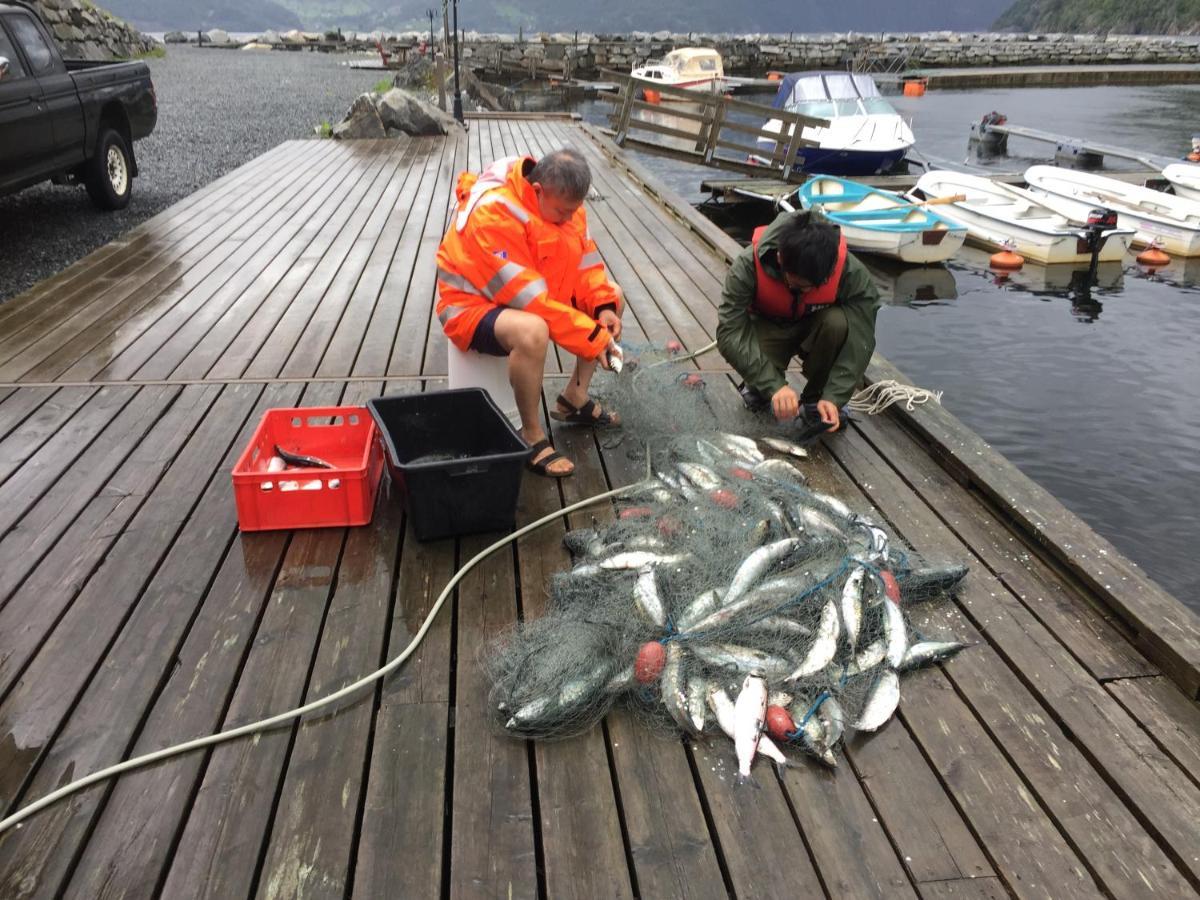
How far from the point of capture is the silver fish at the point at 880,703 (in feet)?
7.27

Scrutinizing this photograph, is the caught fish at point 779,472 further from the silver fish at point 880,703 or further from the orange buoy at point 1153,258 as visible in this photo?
the orange buoy at point 1153,258

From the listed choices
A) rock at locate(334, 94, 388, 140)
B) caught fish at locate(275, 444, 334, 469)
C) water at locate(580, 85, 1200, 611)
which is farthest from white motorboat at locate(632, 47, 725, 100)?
caught fish at locate(275, 444, 334, 469)

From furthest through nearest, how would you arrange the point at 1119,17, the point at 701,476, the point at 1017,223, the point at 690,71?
1. the point at 1119,17
2. the point at 690,71
3. the point at 1017,223
4. the point at 701,476

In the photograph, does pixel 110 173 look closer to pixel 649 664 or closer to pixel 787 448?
pixel 787 448

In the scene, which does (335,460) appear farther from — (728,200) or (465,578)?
(728,200)

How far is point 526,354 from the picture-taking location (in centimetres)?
321

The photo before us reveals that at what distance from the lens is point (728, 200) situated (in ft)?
48.5

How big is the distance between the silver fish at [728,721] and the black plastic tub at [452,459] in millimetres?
1019

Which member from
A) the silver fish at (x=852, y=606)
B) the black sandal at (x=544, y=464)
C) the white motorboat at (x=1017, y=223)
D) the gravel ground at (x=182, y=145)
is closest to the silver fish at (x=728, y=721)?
the silver fish at (x=852, y=606)

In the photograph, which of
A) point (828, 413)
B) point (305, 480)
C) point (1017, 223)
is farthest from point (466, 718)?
point (1017, 223)

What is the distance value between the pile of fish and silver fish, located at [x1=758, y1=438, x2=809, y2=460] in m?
0.66

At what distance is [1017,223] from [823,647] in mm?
11643

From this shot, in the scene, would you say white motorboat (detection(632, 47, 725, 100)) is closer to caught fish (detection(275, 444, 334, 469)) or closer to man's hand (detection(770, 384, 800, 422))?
man's hand (detection(770, 384, 800, 422))

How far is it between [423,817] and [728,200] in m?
14.2
